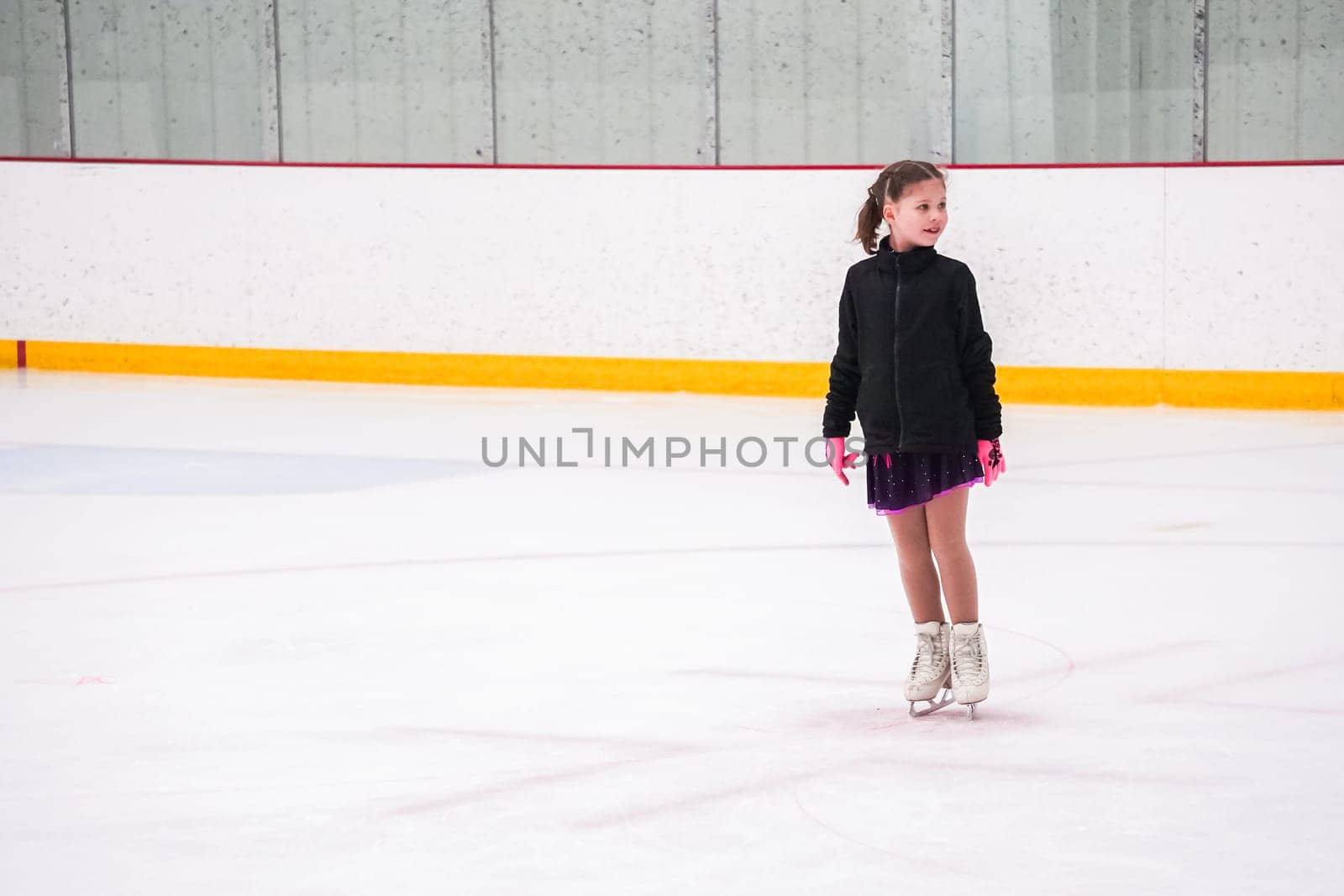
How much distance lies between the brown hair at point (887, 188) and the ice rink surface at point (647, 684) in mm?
958

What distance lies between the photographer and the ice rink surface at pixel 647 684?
272 cm

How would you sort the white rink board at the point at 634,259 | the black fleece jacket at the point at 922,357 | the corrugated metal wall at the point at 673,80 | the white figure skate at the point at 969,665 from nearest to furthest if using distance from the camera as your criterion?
the black fleece jacket at the point at 922,357 → the white figure skate at the point at 969,665 → the white rink board at the point at 634,259 → the corrugated metal wall at the point at 673,80

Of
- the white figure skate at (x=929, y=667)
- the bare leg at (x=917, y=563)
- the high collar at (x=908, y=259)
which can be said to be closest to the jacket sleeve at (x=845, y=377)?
the high collar at (x=908, y=259)

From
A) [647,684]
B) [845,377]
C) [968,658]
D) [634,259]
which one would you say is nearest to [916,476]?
[845,377]

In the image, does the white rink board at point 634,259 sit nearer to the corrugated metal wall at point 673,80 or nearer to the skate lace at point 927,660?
the corrugated metal wall at point 673,80

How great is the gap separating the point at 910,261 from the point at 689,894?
1350mm

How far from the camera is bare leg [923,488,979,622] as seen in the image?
3.38m

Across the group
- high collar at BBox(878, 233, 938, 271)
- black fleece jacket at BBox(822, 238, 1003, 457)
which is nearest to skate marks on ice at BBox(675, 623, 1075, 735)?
black fleece jacket at BBox(822, 238, 1003, 457)

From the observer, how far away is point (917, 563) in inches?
137

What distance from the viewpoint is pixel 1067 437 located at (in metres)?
7.88

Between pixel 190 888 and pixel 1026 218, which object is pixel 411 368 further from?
pixel 190 888

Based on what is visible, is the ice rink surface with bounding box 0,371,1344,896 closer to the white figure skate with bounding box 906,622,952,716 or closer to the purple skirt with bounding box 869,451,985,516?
the white figure skate with bounding box 906,622,952,716

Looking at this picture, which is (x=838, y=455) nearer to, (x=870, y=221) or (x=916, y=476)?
(x=916, y=476)

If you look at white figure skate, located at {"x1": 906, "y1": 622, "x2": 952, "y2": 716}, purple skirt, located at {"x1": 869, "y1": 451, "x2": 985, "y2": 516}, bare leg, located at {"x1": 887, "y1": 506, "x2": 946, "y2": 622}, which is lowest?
white figure skate, located at {"x1": 906, "y1": 622, "x2": 952, "y2": 716}
